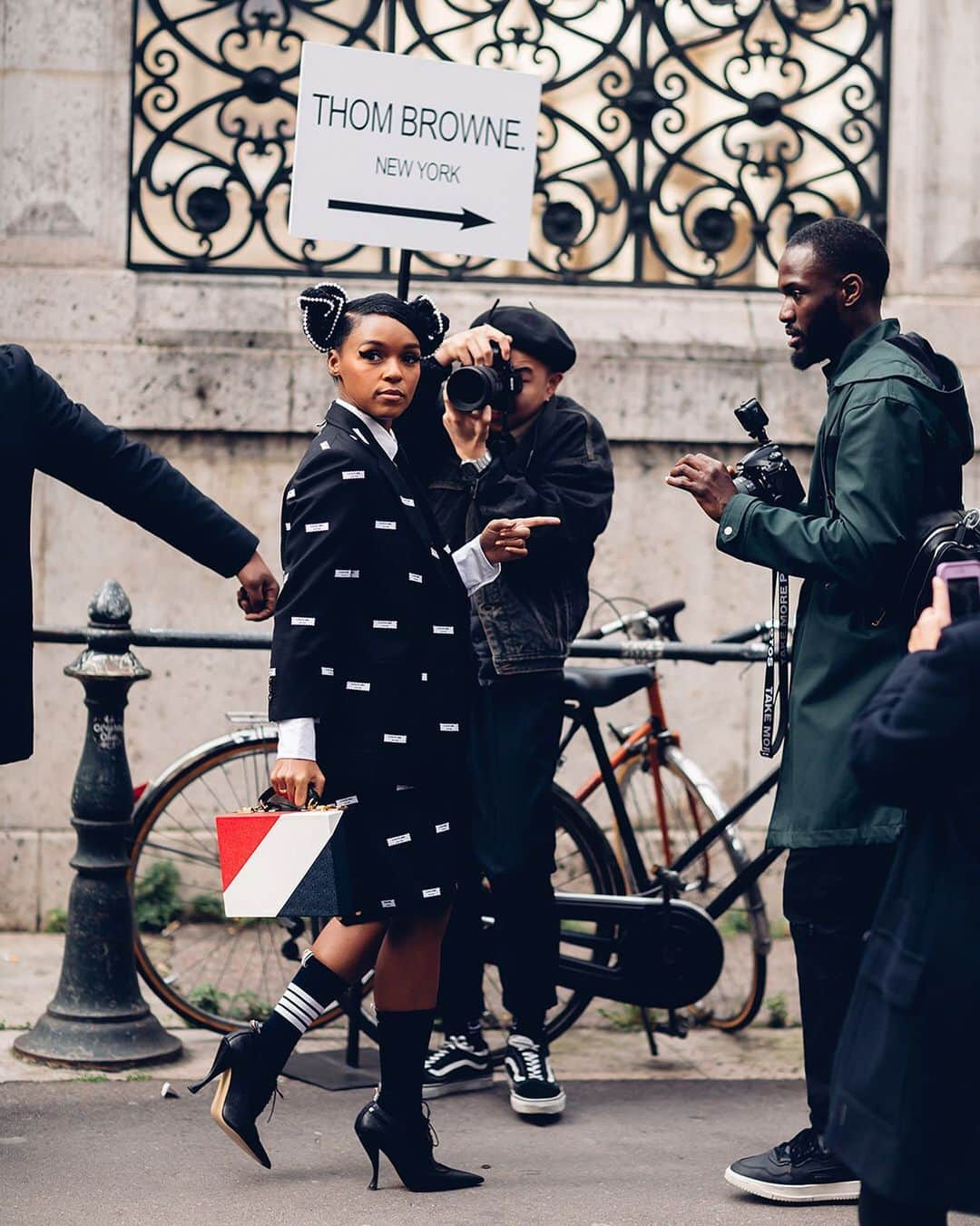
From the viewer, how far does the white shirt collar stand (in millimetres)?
4164

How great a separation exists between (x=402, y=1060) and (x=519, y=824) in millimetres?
854

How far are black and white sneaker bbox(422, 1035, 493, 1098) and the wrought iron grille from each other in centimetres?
323

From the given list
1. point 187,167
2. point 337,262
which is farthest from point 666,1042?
point 187,167

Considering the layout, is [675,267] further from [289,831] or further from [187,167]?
[289,831]

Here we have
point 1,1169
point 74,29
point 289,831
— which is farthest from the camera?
→ point 74,29

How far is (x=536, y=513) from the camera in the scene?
4699mm

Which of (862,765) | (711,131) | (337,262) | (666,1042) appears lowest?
(666,1042)

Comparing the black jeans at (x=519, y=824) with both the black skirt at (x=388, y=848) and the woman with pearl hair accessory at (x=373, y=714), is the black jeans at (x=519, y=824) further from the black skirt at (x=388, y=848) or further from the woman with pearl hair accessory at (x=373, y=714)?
the black skirt at (x=388, y=848)

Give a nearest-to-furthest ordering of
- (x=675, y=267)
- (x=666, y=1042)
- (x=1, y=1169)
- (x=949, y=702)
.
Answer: (x=949, y=702), (x=1, y=1169), (x=666, y=1042), (x=675, y=267)

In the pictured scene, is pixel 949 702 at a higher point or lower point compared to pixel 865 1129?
higher

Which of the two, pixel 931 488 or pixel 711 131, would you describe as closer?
pixel 931 488

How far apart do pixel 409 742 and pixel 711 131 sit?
159 inches

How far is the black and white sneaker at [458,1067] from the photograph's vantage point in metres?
5.02

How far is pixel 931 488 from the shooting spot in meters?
4.07
